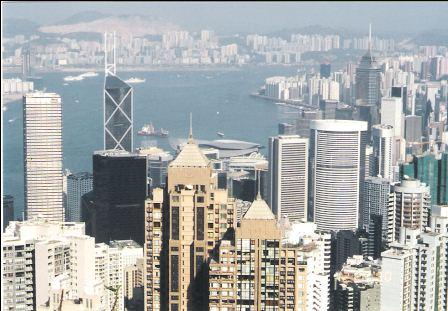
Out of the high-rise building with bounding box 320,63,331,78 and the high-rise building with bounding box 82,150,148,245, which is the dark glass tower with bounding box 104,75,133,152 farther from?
the high-rise building with bounding box 320,63,331,78

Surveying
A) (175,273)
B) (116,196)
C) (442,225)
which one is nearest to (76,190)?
(116,196)

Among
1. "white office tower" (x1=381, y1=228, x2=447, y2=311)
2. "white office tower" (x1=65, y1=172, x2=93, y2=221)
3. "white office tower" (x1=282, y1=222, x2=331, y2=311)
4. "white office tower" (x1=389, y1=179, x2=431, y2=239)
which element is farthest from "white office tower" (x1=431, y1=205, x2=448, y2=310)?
"white office tower" (x1=65, y1=172, x2=93, y2=221)

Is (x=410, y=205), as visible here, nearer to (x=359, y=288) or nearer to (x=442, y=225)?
(x=442, y=225)

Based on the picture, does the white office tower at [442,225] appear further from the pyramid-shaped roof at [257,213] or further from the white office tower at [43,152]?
the white office tower at [43,152]

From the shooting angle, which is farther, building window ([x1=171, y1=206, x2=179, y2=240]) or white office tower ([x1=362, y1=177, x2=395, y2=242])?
white office tower ([x1=362, y1=177, x2=395, y2=242])

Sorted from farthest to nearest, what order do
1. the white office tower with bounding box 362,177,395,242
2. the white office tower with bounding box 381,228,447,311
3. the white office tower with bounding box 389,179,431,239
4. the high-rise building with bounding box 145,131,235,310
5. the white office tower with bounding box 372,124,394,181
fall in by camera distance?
1. the white office tower with bounding box 372,124,394,181
2. the white office tower with bounding box 362,177,395,242
3. the white office tower with bounding box 389,179,431,239
4. the white office tower with bounding box 381,228,447,311
5. the high-rise building with bounding box 145,131,235,310

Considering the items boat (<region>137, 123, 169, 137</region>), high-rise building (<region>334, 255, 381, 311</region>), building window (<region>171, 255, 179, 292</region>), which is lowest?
high-rise building (<region>334, 255, 381, 311</region>)

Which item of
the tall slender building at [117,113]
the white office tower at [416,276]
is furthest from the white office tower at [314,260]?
the tall slender building at [117,113]

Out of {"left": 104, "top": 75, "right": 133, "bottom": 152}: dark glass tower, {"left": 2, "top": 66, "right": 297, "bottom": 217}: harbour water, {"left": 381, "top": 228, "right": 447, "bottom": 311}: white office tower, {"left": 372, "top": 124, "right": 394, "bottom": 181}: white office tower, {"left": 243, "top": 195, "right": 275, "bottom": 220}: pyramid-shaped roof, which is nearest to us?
{"left": 243, "top": 195, "right": 275, "bottom": 220}: pyramid-shaped roof

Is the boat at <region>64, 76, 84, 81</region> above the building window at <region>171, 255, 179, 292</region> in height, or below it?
above
